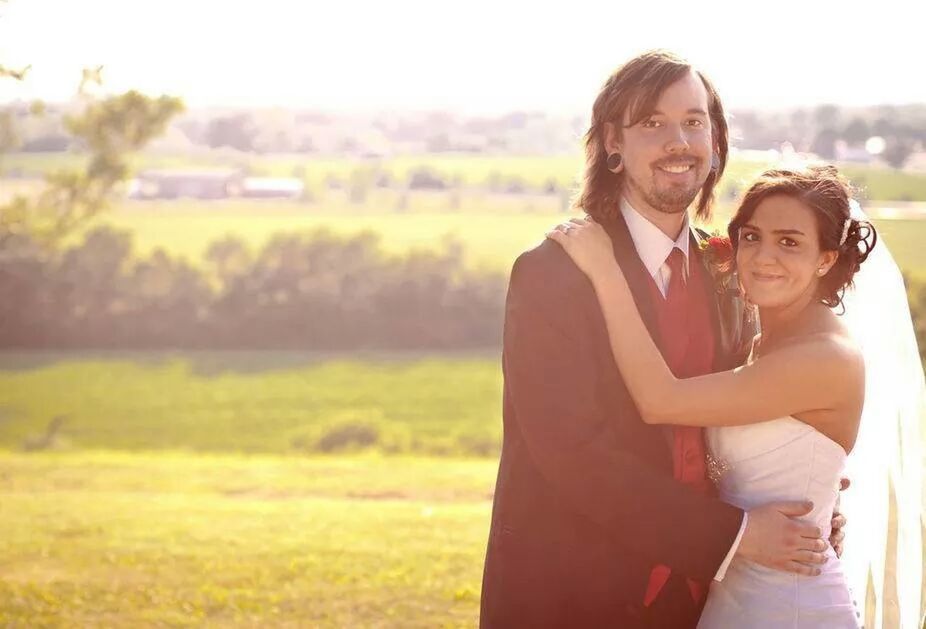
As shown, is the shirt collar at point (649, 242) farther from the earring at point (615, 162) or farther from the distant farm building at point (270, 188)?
the distant farm building at point (270, 188)

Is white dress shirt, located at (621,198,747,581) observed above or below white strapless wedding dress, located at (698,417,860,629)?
above

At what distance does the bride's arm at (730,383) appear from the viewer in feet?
10.2

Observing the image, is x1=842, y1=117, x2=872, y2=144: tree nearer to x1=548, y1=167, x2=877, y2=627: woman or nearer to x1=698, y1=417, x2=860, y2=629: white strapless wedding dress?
x1=548, y1=167, x2=877, y2=627: woman

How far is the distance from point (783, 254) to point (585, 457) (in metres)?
0.75

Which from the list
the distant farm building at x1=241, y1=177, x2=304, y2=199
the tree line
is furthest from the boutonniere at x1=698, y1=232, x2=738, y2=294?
the distant farm building at x1=241, y1=177, x2=304, y2=199

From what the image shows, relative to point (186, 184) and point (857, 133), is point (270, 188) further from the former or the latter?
point (857, 133)

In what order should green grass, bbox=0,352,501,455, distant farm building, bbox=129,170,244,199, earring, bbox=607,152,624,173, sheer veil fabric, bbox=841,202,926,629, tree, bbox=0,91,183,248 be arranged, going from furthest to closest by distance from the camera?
1. distant farm building, bbox=129,170,244,199
2. green grass, bbox=0,352,501,455
3. tree, bbox=0,91,183,248
4. sheer veil fabric, bbox=841,202,926,629
5. earring, bbox=607,152,624,173

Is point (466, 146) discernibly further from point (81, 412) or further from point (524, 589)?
point (524, 589)

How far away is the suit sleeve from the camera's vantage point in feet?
10.0

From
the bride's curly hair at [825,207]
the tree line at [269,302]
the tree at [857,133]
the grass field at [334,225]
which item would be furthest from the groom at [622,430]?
the grass field at [334,225]

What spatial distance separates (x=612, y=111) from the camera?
3.37 m

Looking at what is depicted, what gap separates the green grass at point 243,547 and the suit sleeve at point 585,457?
432 cm

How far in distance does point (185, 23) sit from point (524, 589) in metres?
28.8

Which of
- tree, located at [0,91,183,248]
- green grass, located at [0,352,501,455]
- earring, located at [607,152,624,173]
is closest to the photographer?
earring, located at [607,152,624,173]
